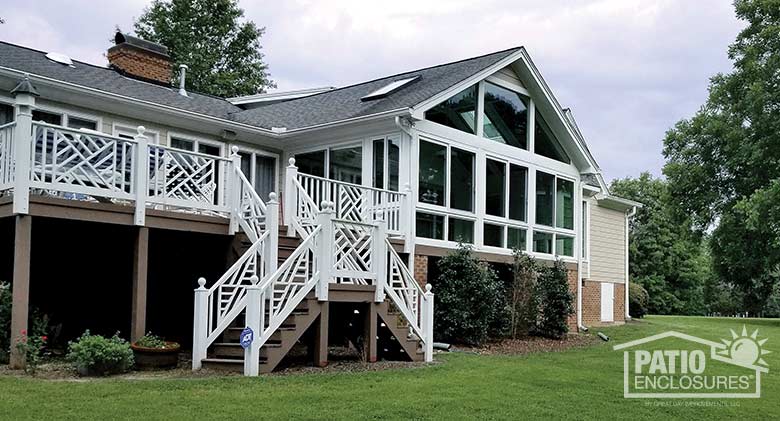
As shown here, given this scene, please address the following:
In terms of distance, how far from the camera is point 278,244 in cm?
1084

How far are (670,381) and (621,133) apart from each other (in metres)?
24.9

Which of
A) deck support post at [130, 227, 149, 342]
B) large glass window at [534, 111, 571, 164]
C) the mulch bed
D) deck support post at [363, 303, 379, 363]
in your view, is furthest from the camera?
large glass window at [534, 111, 571, 164]

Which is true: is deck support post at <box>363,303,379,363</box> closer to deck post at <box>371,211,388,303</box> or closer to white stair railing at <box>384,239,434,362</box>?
deck post at <box>371,211,388,303</box>

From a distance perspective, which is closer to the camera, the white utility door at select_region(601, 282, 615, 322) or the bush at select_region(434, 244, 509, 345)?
the bush at select_region(434, 244, 509, 345)

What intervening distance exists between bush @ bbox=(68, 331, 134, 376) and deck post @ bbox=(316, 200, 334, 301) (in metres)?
2.48

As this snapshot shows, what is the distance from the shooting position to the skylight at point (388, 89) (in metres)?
14.8

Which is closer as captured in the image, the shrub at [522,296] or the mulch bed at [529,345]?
the mulch bed at [529,345]

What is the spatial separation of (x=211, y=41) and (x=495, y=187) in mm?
23717

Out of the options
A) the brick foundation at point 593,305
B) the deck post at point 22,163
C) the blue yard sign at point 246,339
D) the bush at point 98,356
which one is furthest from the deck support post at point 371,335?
the brick foundation at point 593,305

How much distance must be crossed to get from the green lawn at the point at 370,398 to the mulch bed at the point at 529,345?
2.84m

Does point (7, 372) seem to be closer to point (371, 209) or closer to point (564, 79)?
point (371, 209)

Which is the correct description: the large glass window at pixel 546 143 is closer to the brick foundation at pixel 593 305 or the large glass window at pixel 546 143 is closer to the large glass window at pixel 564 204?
the large glass window at pixel 564 204

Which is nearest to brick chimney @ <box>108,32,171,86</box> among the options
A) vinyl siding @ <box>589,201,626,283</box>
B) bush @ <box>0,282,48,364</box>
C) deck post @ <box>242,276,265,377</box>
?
bush @ <box>0,282,48,364</box>

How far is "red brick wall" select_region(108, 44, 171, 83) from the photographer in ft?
52.5
